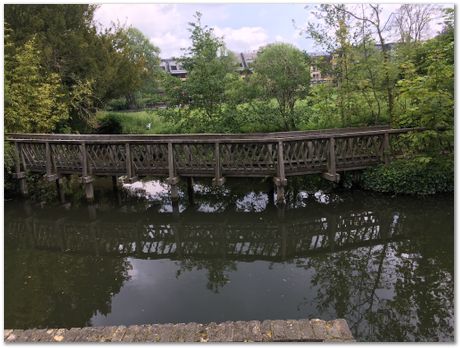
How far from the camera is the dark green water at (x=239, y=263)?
240 inches

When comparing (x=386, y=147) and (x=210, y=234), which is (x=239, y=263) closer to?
(x=210, y=234)

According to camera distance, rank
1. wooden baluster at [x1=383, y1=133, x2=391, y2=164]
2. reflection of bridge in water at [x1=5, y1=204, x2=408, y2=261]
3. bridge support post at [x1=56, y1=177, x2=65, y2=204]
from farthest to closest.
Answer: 1. bridge support post at [x1=56, y1=177, x2=65, y2=204]
2. wooden baluster at [x1=383, y1=133, x2=391, y2=164]
3. reflection of bridge in water at [x1=5, y1=204, x2=408, y2=261]

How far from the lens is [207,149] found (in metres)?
11.5

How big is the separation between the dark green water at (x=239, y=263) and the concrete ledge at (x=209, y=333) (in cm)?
132

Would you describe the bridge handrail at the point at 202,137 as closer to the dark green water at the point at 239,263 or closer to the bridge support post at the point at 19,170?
the bridge support post at the point at 19,170

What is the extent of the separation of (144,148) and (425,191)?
25.7 feet

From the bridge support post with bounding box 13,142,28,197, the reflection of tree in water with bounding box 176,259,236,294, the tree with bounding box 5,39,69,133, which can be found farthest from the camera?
the tree with bounding box 5,39,69,133

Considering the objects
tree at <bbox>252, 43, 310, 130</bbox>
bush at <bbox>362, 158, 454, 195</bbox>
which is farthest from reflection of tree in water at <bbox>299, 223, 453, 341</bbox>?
tree at <bbox>252, 43, 310, 130</bbox>

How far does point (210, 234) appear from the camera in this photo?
953 centimetres

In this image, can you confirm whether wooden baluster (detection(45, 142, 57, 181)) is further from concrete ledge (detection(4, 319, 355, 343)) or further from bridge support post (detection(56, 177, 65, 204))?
concrete ledge (detection(4, 319, 355, 343))

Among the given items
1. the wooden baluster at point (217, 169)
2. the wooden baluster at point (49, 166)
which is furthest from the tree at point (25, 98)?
the wooden baluster at point (217, 169)

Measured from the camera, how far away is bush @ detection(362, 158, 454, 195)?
10719mm

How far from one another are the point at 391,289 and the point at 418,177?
5243mm

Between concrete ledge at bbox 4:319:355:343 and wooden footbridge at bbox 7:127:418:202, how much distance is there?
249 inches
